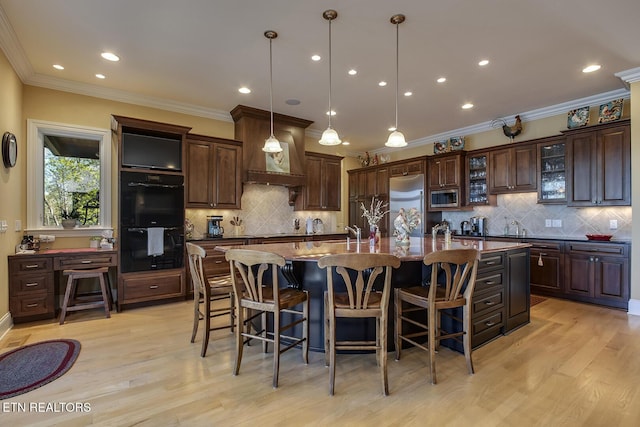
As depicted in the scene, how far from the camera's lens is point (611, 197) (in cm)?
423

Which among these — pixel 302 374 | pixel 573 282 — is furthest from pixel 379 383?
pixel 573 282

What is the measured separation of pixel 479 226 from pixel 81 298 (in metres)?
6.49

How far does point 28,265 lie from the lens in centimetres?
354

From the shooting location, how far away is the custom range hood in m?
5.27

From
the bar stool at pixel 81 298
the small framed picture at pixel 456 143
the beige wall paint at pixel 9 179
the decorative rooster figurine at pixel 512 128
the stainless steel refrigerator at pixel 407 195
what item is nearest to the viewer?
the beige wall paint at pixel 9 179

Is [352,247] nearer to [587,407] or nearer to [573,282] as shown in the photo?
[587,407]

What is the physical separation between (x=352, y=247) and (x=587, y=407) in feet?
6.69

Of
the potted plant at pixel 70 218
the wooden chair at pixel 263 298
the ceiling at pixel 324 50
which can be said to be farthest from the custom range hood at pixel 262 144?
the wooden chair at pixel 263 298

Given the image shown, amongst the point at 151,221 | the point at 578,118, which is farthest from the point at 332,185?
the point at 578,118

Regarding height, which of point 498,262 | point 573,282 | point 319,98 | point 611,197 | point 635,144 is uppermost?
point 319,98

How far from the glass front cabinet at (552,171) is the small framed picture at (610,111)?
52 centimetres

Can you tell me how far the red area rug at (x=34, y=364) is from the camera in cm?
224

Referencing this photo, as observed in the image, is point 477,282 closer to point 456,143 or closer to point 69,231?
point 456,143

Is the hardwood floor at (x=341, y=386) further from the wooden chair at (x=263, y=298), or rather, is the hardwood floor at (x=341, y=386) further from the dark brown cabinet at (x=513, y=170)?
the dark brown cabinet at (x=513, y=170)
